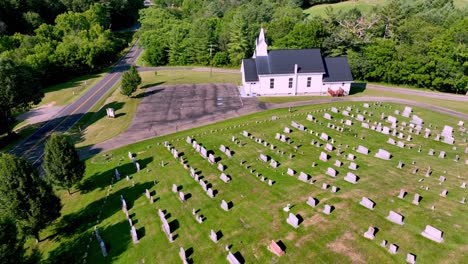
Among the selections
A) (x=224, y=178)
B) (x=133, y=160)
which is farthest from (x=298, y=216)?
(x=133, y=160)

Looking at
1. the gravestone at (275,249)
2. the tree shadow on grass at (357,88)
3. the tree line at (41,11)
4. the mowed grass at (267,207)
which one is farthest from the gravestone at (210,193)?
the tree line at (41,11)

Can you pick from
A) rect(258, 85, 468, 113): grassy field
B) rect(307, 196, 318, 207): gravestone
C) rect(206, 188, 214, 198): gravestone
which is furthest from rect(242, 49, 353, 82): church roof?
rect(307, 196, 318, 207): gravestone

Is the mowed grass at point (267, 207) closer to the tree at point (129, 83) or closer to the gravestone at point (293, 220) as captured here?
the gravestone at point (293, 220)

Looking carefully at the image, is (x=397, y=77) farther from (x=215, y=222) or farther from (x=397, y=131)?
(x=215, y=222)

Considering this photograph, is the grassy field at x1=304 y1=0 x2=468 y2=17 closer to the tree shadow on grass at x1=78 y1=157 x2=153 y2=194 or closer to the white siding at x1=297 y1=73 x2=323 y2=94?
the white siding at x1=297 y1=73 x2=323 y2=94

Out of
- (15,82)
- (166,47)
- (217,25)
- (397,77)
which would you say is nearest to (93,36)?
(166,47)
